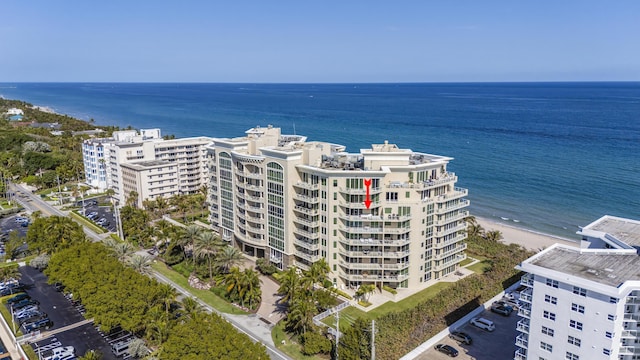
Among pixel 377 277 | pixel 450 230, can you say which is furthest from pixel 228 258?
pixel 450 230

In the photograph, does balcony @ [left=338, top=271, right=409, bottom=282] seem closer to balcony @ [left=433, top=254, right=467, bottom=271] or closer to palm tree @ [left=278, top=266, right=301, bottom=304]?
balcony @ [left=433, top=254, right=467, bottom=271]

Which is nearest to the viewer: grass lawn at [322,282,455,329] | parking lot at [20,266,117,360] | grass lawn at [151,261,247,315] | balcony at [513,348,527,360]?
balcony at [513,348,527,360]

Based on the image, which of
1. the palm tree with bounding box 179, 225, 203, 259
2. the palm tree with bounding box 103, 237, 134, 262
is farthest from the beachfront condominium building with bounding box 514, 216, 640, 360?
the palm tree with bounding box 103, 237, 134, 262

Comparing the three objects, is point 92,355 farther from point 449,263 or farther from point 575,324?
point 449,263

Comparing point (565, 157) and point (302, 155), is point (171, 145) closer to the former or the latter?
point (302, 155)

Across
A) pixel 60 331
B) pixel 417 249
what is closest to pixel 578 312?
pixel 417 249
